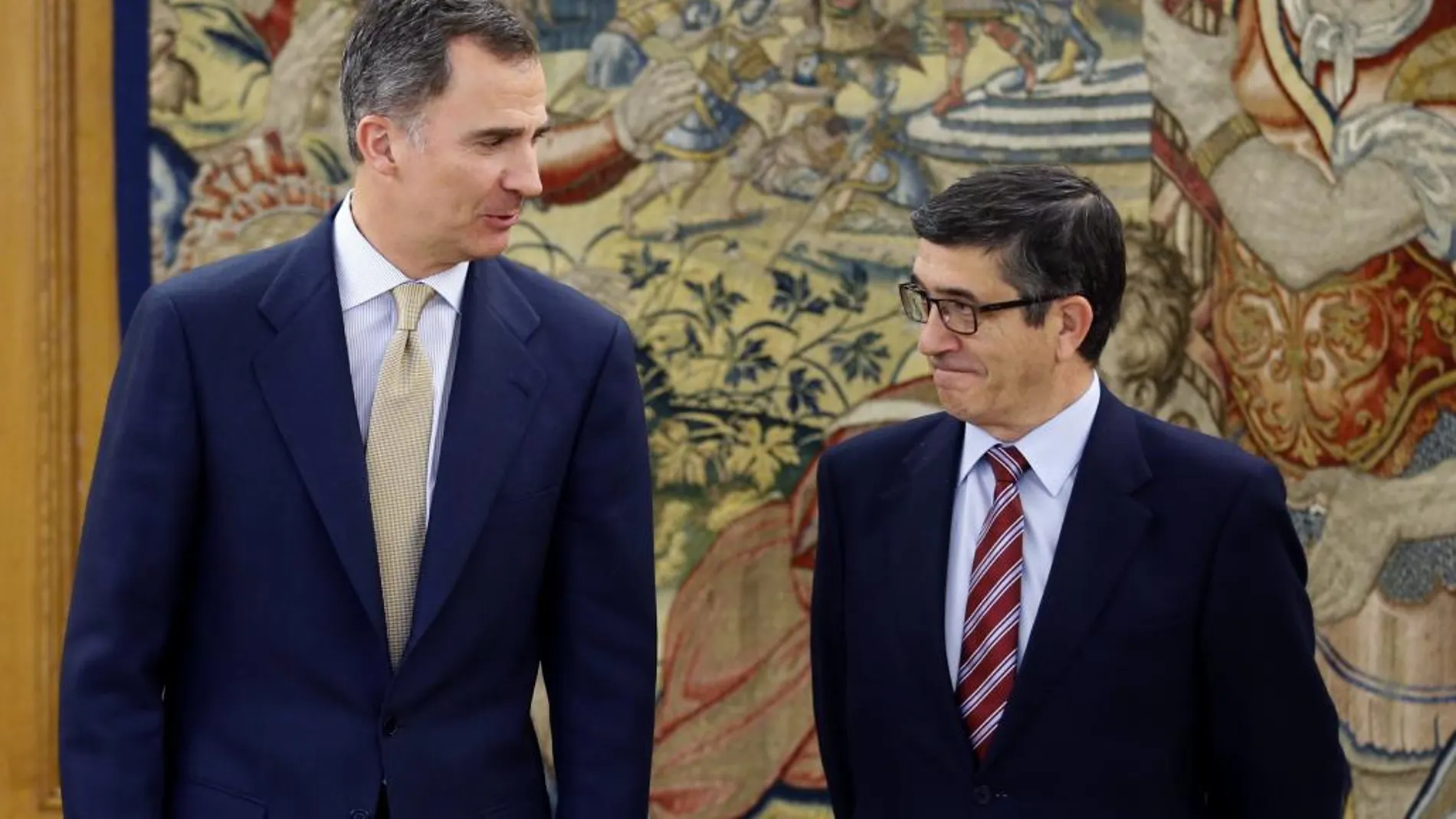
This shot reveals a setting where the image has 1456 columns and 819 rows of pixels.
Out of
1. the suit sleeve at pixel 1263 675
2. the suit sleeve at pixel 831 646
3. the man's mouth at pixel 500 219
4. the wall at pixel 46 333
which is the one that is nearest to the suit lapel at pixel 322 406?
the man's mouth at pixel 500 219

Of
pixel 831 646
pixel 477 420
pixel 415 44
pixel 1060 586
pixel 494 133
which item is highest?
pixel 415 44

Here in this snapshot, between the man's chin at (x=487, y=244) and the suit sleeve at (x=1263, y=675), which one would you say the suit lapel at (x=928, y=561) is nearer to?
the suit sleeve at (x=1263, y=675)

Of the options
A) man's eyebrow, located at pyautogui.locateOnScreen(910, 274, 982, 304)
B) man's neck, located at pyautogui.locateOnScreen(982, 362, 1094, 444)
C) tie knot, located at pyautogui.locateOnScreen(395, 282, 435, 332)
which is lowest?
man's neck, located at pyautogui.locateOnScreen(982, 362, 1094, 444)

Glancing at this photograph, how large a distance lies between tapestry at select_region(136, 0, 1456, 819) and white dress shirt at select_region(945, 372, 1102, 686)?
1.36 meters

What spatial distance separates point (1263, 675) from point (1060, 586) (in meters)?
0.28

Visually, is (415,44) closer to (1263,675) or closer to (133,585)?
(133,585)

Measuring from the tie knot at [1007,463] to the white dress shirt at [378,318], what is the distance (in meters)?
0.74

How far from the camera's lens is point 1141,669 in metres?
2.42

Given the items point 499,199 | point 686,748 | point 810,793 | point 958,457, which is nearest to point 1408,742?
point 810,793

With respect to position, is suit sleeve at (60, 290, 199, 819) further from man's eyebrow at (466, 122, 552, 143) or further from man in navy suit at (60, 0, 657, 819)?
man's eyebrow at (466, 122, 552, 143)

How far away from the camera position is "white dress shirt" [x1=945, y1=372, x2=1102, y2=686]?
2.48 m

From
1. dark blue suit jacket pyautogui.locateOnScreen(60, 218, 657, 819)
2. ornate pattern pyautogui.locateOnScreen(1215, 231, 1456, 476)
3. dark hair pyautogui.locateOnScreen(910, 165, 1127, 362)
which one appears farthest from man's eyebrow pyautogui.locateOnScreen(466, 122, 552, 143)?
ornate pattern pyautogui.locateOnScreen(1215, 231, 1456, 476)

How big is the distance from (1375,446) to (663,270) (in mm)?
1501

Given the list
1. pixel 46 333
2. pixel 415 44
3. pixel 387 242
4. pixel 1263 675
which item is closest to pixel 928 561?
pixel 1263 675
